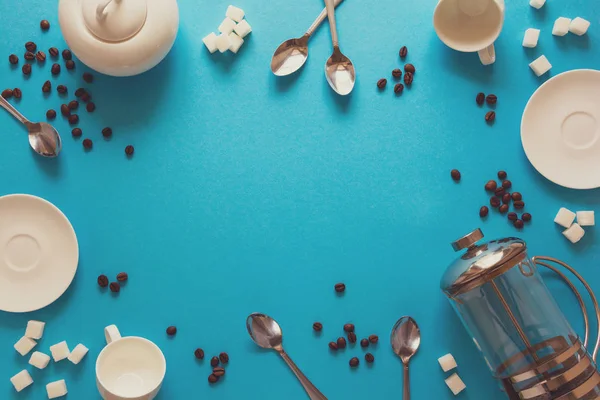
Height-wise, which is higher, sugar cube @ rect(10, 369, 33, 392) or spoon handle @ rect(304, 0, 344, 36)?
spoon handle @ rect(304, 0, 344, 36)

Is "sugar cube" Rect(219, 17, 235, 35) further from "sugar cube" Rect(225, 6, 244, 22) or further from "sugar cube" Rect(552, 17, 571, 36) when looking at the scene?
"sugar cube" Rect(552, 17, 571, 36)

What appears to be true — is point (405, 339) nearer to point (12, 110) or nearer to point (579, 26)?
point (579, 26)

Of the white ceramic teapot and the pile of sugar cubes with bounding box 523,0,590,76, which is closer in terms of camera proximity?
the white ceramic teapot

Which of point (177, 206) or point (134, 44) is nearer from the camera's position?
point (134, 44)

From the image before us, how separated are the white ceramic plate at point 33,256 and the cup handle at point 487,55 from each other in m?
1.05

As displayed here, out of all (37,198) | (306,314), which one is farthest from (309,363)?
(37,198)

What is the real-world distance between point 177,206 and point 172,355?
354 mm

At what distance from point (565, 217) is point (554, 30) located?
1.47 ft

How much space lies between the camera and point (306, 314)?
1.58m

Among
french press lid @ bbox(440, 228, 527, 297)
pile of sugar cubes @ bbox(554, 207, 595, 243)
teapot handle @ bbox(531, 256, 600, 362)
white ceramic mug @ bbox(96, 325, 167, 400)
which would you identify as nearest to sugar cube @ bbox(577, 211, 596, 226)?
pile of sugar cubes @ bbox(554, 207, 595, 243)

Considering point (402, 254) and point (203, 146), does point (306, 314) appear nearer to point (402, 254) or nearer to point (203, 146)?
point (402, 254)

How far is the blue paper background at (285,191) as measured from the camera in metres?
1.58

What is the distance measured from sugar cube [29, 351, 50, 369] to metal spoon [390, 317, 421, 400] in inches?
32.3

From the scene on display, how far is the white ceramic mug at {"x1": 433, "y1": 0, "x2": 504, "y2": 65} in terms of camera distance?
1.55 m
